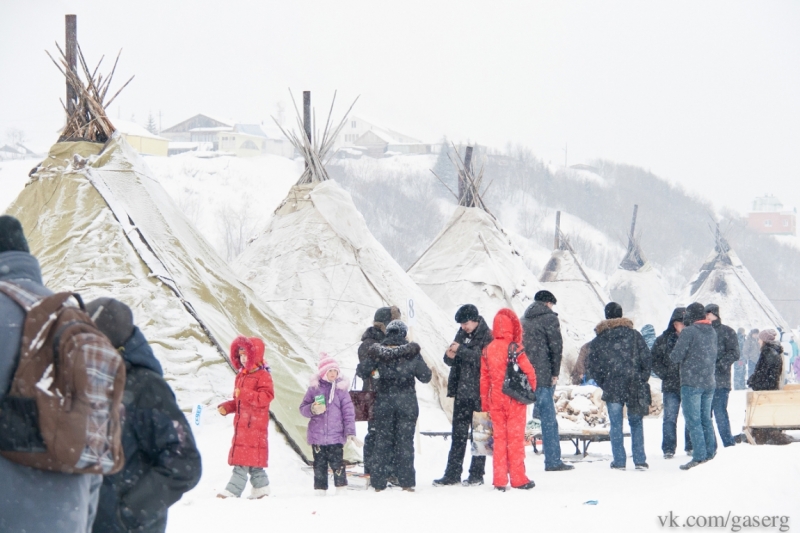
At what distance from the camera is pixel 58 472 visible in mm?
2451

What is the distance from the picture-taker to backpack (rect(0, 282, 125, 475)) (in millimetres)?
2393

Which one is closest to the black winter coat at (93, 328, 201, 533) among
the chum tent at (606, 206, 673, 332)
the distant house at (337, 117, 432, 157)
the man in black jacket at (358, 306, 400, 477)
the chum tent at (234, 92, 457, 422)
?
the man in black jacket at (358, 306, 400, 477)

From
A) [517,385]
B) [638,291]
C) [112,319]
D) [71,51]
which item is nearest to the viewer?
[112,319]

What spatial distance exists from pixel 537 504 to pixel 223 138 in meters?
85.9

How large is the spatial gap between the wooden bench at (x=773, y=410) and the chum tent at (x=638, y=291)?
16355 mm

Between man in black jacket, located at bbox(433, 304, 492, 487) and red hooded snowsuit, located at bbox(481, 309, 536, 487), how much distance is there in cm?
21

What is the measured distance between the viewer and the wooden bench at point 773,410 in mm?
7281

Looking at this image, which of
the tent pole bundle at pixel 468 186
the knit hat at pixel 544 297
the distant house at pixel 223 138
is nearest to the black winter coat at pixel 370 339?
the knit hat at pixel 544 297

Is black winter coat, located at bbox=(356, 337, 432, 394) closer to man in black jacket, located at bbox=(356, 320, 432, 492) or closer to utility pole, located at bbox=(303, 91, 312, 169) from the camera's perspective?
man in black jacket, located at bbox=(356, 320, 432, 492)

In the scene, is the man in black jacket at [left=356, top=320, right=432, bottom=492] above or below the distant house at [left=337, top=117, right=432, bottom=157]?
below

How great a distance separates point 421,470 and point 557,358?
1.62m

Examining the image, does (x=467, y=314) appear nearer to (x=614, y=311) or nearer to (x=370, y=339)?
(x=370, y=339)

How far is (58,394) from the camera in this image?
242cm

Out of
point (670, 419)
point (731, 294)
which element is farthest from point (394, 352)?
point (731, 294)
